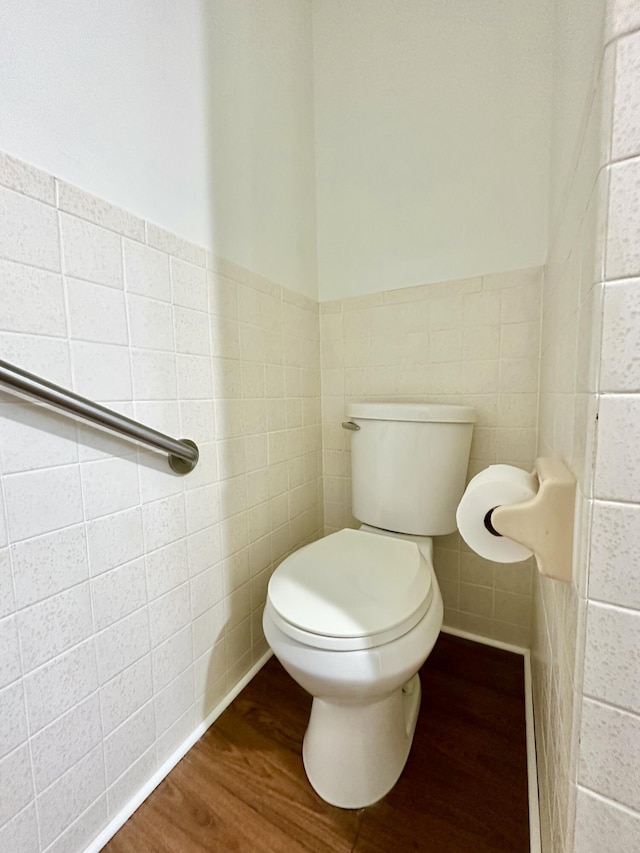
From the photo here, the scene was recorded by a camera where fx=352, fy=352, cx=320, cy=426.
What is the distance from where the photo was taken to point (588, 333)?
13.8 inches

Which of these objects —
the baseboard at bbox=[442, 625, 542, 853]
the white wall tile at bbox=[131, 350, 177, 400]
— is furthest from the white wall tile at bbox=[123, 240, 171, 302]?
the baseboard at bbox=[442, 625, 542, 853]

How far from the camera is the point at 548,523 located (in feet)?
1.29

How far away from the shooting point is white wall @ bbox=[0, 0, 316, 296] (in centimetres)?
55

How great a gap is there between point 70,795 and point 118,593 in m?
0.33

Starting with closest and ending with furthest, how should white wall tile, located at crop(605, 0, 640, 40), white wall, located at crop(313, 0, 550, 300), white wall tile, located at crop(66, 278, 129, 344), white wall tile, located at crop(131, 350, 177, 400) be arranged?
white wall tile, located at crop(605, 0, 640, 40) < white wall tile, located at crop(66, 278, 129, 344) < white wall tile, located at crop(131, 350, 177, 400) < white wall, located at crop(313, 0, 550, 300)

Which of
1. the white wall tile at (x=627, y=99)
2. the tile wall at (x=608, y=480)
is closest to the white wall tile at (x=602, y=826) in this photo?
the tile wall at (x=608, y=480)

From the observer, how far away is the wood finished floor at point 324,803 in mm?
661

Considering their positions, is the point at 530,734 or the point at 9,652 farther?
the point at 530,734

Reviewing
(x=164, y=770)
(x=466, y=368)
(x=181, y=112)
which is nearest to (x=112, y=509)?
(x=164, y=770)

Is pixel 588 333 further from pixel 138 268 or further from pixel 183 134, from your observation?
pixel 183 134

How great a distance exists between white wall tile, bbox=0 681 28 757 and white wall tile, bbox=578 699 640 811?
74 centimetres

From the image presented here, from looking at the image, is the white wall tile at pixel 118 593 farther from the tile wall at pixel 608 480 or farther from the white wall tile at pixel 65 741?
the tile wall at pixel 608 480

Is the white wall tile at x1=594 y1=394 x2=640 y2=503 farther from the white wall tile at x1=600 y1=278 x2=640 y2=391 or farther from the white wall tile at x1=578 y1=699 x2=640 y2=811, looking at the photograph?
the white wall tile at x1=578 y1=699 x2=640 y2=811

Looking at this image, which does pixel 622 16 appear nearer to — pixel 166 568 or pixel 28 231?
pixel 28 231
